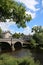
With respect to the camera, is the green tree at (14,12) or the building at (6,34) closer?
the green tree at (14,12)

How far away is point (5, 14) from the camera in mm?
24328

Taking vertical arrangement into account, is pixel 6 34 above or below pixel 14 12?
below

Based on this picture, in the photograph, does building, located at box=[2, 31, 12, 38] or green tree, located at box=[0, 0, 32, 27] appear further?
building, located at box=[2, 31, 12, 38]

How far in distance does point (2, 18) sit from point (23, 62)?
6.10m

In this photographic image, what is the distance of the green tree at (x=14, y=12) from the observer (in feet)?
76.1

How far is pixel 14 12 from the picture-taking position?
24391 millimetres

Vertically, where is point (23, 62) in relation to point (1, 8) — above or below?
below

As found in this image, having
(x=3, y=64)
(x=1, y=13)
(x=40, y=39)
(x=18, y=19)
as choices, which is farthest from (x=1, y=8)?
(x=40, y=39)

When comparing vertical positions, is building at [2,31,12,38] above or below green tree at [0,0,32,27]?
below

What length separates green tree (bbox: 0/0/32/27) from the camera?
76.1ft

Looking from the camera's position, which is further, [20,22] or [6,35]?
[6,35]

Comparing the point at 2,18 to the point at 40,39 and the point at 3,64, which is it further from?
the point at 40,39

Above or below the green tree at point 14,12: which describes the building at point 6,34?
below

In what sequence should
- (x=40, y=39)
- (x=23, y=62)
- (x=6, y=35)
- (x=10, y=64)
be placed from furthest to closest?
(x=6, y=35) → (x=40, y=39) → (x=23, y=62) → (x=10, y=64)
